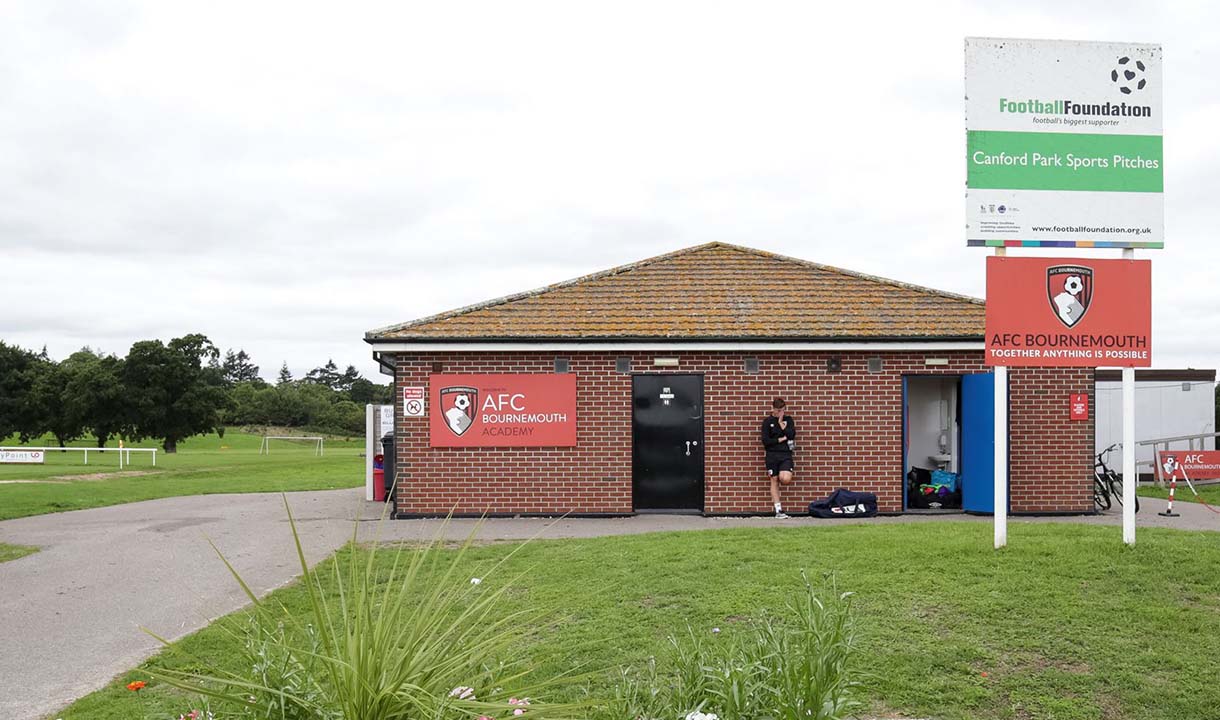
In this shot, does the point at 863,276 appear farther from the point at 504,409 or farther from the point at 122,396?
the point at 122,396

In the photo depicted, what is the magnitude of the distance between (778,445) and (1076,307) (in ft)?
19.6

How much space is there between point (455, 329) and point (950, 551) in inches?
355

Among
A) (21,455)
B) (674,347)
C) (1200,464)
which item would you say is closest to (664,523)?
(674,347)

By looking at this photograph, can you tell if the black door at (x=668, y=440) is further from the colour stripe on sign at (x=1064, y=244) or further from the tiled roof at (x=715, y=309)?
the colour stripe on sign at (x=1064, y=244)

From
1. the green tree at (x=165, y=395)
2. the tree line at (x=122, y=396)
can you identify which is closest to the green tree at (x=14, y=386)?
the tree line at (x=122, y=396)

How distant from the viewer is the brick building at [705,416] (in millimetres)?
15664

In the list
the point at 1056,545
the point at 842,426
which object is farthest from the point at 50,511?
the point at 1056,545

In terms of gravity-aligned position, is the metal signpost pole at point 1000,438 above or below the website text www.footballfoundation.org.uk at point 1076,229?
below

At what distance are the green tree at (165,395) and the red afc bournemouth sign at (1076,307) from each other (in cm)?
5531

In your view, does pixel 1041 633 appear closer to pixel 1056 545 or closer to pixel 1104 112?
pixel 1056 545

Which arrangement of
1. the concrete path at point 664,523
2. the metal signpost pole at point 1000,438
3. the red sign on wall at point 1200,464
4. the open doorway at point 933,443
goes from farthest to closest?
the red sign on wall at point 1200,464
the open doorway at point 933,443
the concrete path at point 664,523
the metal signpost pole at point 1000,438

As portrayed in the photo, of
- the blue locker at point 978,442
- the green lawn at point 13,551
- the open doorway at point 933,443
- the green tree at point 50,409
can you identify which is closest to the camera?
the green lawn at point 13,551

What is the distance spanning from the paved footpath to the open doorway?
0.98 metres

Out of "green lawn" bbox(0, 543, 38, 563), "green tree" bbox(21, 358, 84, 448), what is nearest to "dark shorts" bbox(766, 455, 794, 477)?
"green lawn" bbox(0, 543, 38, 563)
